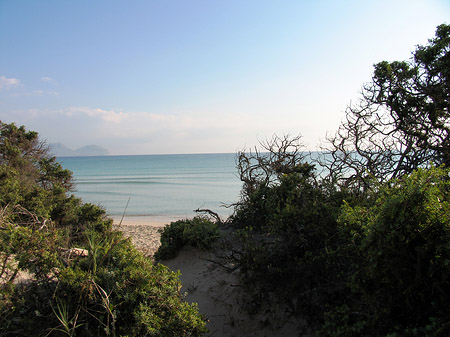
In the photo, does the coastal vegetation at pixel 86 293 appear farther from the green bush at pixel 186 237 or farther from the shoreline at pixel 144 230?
the shoreline at pixel 144 230

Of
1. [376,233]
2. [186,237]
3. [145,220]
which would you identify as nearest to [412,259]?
[376,233]

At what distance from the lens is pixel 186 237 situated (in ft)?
A: 23.7

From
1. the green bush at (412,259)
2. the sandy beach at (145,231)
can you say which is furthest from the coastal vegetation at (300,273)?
the sandy beach at (145,231)

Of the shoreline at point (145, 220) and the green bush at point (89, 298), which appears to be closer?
the green bush at point (89, 298)

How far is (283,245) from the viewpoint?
16.0ft

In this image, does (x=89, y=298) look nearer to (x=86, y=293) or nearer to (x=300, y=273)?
(x=86, y=293)

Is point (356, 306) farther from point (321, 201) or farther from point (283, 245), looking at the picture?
point (321, 201)

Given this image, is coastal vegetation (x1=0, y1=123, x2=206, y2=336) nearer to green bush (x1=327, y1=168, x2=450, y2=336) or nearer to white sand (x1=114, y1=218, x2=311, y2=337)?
white sand (x1=114, y1=218, x2=311, y2=337)

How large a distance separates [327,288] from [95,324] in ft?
9.37

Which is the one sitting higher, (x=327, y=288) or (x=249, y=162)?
(x=249, y=162)

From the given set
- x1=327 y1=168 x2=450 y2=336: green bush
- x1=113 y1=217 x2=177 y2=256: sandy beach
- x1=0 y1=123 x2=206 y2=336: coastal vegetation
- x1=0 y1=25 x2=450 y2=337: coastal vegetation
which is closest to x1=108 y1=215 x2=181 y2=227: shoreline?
x1=113 y1=217 x2=177 y2=256: sandy beach

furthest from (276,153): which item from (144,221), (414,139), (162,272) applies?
(144,221)

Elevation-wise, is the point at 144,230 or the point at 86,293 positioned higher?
the point at 86,293

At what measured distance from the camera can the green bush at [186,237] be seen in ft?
23.2
